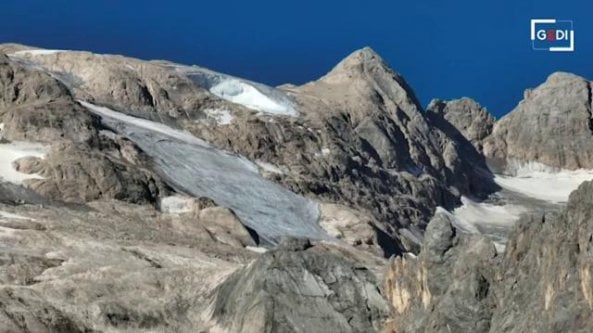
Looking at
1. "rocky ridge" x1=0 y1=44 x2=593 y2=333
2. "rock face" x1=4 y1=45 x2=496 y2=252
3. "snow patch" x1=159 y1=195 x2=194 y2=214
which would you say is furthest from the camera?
"rock face" x1=4 y1=45 x2=496 y2=252

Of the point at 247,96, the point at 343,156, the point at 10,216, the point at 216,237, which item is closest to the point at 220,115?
the point at 343,156

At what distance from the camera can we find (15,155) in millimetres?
107938

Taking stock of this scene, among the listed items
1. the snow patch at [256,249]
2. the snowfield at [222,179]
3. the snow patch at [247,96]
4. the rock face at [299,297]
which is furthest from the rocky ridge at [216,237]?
the snowfield at [222,179]

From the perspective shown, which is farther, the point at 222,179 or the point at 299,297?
the point at 222,179

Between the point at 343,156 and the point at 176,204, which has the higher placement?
the point at 343,156

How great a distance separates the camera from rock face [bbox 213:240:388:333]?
60.9 meters

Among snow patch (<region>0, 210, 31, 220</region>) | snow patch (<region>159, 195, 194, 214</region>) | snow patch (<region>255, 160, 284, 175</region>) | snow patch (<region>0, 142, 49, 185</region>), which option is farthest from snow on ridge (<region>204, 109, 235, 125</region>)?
snow patch (<region>0, 210, 31, 220</region>)

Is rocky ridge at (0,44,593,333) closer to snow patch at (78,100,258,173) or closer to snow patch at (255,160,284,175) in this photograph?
snow patch at (255,160,284,175)

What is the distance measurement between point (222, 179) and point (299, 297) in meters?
73.7

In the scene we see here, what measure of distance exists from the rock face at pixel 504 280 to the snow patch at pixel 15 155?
47.7m

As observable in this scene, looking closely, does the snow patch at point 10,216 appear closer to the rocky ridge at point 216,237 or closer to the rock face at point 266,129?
the rocky ridge at point 216,237

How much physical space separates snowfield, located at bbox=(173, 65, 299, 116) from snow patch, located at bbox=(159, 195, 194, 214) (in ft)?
217

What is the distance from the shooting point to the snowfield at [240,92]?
177500mm

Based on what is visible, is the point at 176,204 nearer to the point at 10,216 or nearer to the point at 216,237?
the point at 216,237
